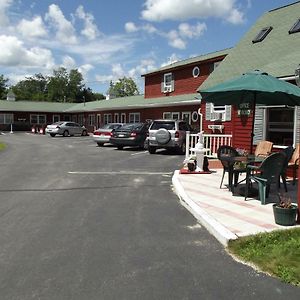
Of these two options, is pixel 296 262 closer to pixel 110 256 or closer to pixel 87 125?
pixel 110 256

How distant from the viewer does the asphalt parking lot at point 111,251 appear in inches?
168

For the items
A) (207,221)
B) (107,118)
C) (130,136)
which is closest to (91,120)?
(107,118)

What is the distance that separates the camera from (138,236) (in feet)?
20.3

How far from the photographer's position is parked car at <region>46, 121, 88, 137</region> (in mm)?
40344

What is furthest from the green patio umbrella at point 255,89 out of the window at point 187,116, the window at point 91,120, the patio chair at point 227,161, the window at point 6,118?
the window at point 6,118

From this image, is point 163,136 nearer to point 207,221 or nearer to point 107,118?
point 207,221

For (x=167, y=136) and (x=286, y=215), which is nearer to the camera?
(x=286, y=215)

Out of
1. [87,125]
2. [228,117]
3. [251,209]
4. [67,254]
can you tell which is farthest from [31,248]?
[87,125]

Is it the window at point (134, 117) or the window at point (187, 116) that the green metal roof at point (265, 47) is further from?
the window at point (134, 117)

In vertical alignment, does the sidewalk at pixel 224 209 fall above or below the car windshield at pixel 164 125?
below

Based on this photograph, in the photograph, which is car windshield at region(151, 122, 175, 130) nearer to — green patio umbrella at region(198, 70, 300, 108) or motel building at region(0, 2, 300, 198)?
motel building at region(0, 2, 300, 198)

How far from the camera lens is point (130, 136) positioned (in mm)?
23141

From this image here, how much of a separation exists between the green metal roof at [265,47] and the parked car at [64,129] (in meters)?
24.8

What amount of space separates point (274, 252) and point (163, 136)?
15063 mm
